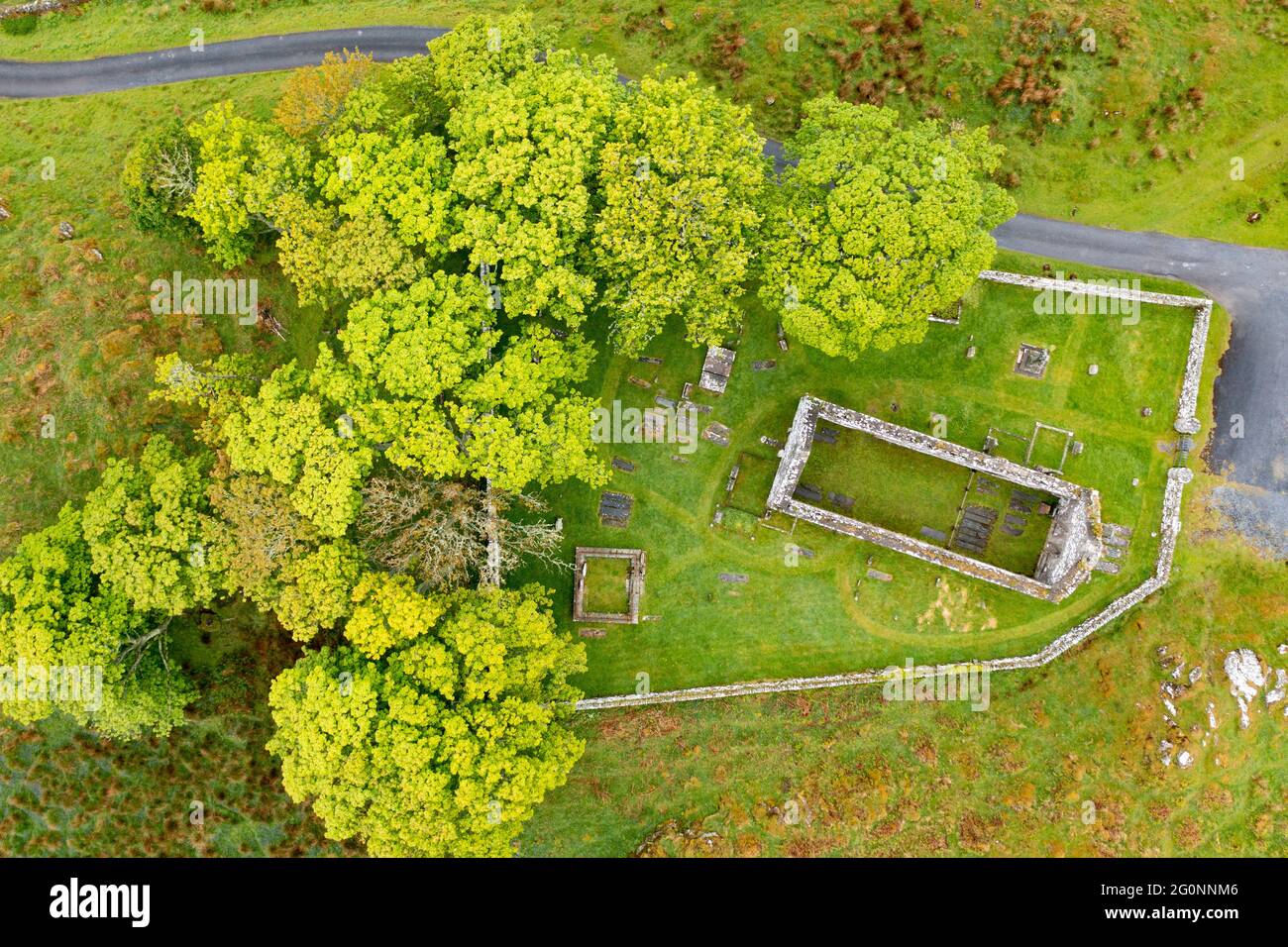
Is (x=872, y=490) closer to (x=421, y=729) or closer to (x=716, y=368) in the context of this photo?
(x=716, y=368)

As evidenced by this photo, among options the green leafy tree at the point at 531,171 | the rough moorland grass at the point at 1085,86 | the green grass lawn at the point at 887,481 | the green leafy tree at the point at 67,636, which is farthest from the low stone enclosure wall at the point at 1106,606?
the green leafy tree at the point at 67,636

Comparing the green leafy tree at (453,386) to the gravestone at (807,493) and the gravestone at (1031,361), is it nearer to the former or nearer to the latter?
the gravestone at (807,493)

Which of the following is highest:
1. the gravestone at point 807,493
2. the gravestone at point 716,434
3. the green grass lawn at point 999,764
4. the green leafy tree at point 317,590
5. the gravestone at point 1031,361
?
the gravestone at point 1031,361

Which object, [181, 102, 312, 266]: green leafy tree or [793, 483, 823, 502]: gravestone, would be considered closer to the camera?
[181, 102, 312, 266]: green leafy tree

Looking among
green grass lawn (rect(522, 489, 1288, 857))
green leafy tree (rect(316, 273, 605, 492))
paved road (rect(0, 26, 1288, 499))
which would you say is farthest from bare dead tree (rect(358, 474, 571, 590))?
paved road (rect(0, 26, 1288, 499))

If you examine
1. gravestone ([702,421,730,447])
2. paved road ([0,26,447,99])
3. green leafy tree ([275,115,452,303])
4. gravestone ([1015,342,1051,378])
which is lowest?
gravestone ([702,421,730,447])

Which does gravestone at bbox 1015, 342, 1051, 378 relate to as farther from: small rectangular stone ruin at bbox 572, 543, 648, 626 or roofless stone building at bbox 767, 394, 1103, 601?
small rectangular stone ruin at bbox 572, 543, 648, 626
